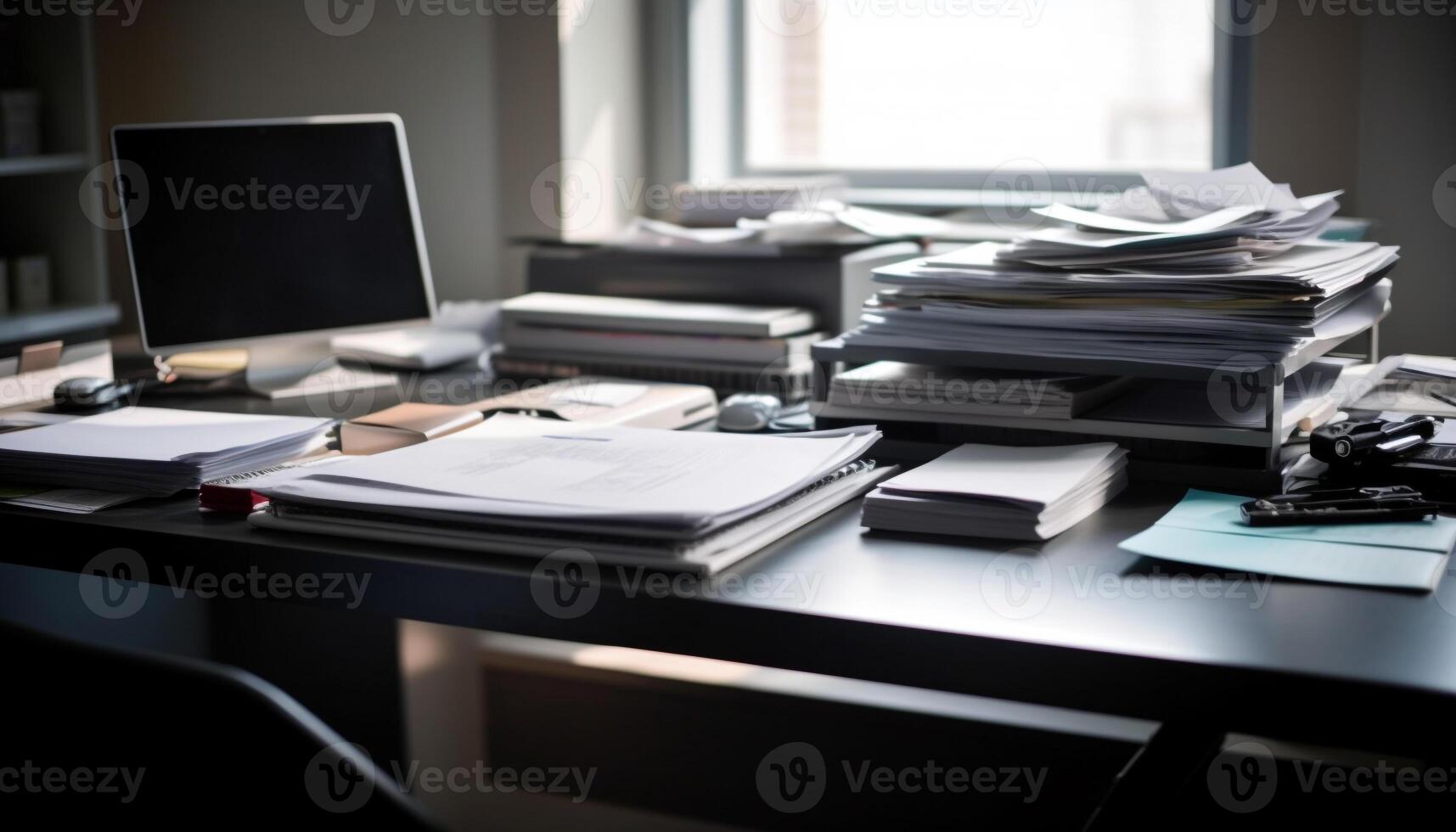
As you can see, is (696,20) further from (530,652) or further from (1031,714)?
(1031,714)

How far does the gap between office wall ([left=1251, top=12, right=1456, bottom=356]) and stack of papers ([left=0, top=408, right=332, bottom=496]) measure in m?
1.28

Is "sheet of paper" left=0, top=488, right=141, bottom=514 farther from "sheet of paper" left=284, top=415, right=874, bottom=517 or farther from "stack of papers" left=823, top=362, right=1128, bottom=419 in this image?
"stack of papers" left=823, top=362, right=1128, bottom=419

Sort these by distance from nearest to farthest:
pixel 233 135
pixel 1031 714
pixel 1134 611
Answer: pixel 1134 611, pixel 233 135, pixel 1031 714

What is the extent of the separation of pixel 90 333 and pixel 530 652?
129 centimetres

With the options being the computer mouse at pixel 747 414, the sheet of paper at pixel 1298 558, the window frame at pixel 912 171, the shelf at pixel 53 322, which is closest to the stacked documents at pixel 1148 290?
the computer mouse at pixel 747 414

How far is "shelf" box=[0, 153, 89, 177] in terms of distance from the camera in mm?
2568

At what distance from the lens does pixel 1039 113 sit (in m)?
2.15

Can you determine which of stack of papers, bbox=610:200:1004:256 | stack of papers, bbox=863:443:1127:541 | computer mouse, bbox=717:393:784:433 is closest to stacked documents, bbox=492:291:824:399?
stack of papers, bbox=610:200:1004:256

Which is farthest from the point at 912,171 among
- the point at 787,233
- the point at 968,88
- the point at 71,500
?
the point at 71,500

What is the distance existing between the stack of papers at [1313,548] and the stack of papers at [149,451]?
0.74 m

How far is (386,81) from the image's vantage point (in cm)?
240

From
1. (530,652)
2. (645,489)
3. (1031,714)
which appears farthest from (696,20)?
(645,489)

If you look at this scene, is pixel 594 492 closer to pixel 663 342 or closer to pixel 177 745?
pixel 177 745

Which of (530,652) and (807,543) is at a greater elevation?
(807,543)
